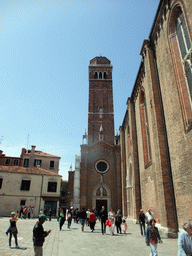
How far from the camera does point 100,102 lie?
3394 cm

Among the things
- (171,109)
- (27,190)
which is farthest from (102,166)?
(171,109)

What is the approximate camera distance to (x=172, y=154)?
9.74 m

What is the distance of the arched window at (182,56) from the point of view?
8.70 meters

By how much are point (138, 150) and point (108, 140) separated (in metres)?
14.0

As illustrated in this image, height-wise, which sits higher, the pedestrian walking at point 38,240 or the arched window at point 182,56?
the arched window at point 182,56

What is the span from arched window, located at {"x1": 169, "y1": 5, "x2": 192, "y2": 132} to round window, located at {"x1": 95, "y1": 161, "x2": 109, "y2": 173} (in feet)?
66.0

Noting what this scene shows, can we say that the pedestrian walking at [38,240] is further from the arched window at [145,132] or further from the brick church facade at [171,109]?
the arched window at [145,132]

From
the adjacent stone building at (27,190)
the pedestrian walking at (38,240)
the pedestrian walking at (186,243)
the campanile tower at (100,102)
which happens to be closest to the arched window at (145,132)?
the pedestrian walking at (186,243)

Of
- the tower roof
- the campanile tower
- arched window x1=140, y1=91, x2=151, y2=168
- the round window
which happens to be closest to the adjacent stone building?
the round window

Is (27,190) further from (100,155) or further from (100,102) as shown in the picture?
(100,102)

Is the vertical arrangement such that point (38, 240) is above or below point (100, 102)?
below

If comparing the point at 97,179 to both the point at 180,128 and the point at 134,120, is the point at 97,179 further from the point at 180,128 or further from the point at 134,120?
the point at 180,128

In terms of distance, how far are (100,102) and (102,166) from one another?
11995mm

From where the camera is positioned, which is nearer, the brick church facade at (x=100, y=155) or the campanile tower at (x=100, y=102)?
the brick church facade at (x=100, y=155)
